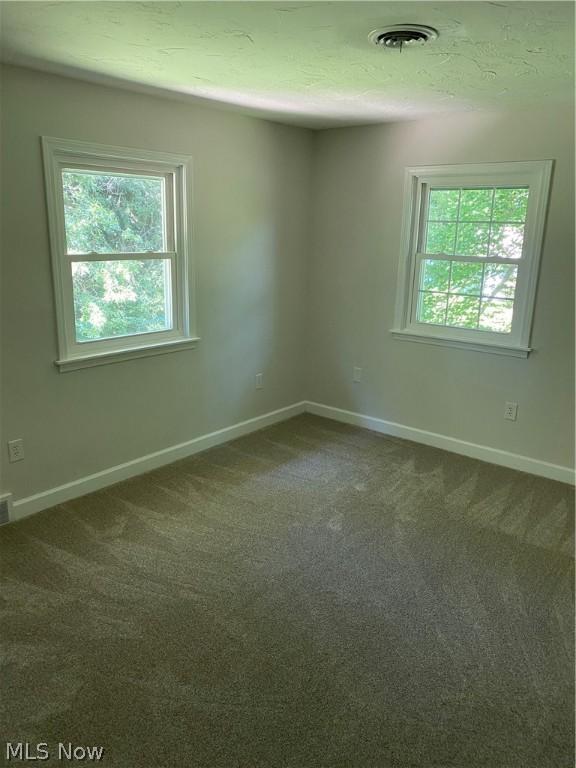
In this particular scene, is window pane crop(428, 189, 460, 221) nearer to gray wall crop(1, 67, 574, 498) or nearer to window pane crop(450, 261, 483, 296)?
gray wall crop(1, 67, 574, 498)

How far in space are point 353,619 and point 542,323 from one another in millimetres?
2303

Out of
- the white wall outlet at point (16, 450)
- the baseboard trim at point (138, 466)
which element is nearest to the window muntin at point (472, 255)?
the baseboard trim at point (138, 466)

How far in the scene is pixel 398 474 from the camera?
3816 millimetres

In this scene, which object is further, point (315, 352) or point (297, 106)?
point (315, 352)

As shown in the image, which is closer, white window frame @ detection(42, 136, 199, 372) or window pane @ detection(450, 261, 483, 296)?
white window frame @ detection(42, 136, 199, 372)

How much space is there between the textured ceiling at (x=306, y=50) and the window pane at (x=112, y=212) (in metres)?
0.56

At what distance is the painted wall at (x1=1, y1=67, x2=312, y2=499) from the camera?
2.88 metres

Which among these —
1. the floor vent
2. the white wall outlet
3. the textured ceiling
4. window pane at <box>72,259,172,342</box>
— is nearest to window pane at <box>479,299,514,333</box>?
the textured ceiling

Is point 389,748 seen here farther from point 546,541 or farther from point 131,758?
point 546,541

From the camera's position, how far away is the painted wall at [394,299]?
11.5 feet

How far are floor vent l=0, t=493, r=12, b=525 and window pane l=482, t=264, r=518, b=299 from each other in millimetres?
3265

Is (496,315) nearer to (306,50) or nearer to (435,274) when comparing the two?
(435,274)

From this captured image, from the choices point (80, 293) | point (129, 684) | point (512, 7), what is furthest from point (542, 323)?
point (129, 684)

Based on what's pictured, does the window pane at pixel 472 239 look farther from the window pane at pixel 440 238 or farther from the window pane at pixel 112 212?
the window pane at pixel 112 212
